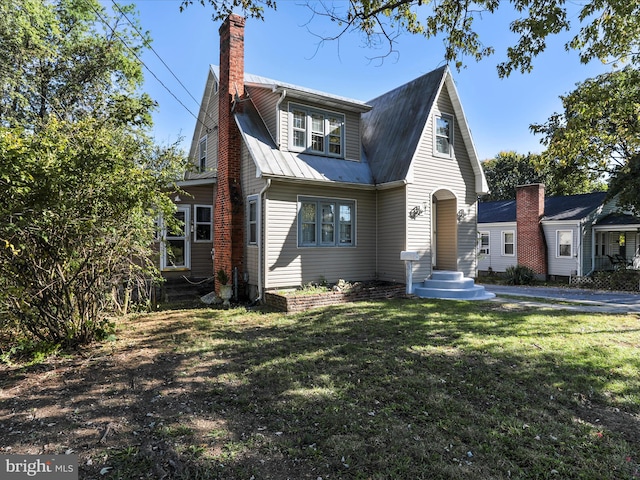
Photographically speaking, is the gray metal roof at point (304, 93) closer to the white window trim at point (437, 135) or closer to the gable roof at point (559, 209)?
the white window trim at point (437, 135)

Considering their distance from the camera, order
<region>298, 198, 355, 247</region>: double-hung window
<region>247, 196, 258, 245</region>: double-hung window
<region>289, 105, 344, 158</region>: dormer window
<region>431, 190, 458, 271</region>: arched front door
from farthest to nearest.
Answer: <region>431, 190, 458, 271</region>: arched front door, <region>289, 105, 344, 158</region>: dormer window, <region>298, 198, 355, 247</region>: double-hung window, <region>247, 196, 258, 245</region>: double-hung window

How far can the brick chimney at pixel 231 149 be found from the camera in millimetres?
10945

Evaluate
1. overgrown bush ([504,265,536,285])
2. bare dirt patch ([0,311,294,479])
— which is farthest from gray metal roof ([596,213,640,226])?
bare dirt patch ([0,311,294,479])

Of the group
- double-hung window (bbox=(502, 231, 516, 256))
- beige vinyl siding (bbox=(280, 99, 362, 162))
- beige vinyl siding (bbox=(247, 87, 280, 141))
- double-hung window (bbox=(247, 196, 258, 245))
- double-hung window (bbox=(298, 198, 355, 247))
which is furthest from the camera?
double-hung window (bbox=(502, 231, 516, 256))

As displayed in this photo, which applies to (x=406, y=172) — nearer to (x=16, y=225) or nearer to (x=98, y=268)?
(x=98, y=268)

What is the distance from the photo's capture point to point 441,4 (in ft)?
22.5

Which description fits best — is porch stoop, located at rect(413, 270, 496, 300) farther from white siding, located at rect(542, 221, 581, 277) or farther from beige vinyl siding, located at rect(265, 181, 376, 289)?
white siding, located at rect(542, 221, 581, 277)

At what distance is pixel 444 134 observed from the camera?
12.4 metres

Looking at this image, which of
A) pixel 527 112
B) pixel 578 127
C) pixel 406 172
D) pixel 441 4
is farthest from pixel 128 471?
pixel 527 112

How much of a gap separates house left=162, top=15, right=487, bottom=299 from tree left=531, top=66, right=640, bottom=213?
3.13 m

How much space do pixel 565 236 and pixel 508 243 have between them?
8.97 feet

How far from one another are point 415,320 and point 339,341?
7.84 feet

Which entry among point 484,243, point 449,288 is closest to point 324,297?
point 449,288

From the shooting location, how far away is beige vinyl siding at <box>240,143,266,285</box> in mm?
10463
